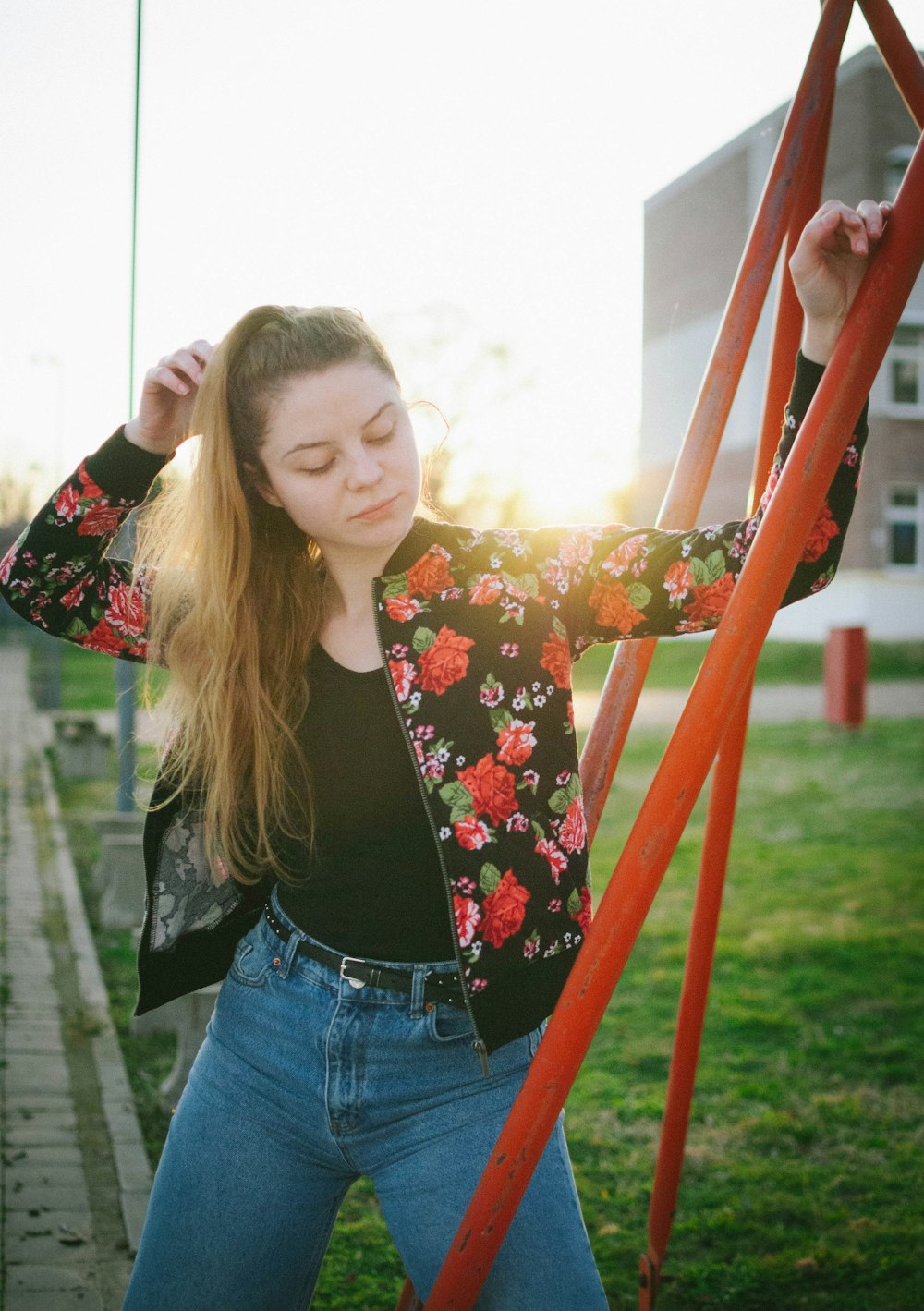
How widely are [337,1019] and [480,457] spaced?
20626 mm

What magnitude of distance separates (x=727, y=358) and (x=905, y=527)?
74.0ft

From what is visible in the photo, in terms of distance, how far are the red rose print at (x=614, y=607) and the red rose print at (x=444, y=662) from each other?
0.18 m

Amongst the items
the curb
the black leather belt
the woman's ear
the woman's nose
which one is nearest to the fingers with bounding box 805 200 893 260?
the woman's nose

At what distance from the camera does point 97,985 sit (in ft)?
18.2

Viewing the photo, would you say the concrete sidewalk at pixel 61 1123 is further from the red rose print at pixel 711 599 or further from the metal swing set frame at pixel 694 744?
the red rose print at pixel 711 599

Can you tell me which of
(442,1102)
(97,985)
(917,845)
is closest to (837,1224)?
(442,1102)

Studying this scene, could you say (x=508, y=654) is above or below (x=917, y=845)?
above

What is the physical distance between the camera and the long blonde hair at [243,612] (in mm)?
1705

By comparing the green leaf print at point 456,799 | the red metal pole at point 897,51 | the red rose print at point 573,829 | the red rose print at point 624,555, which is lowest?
the red rose print at point 573,829

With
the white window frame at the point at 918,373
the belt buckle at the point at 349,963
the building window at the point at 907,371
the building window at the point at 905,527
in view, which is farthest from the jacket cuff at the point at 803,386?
the building window at the point at 905,527

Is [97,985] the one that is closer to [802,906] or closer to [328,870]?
[802,906]

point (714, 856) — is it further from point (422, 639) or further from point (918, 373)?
point (918, 373)

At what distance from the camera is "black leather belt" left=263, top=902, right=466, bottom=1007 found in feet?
5.10

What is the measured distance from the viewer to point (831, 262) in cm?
133
